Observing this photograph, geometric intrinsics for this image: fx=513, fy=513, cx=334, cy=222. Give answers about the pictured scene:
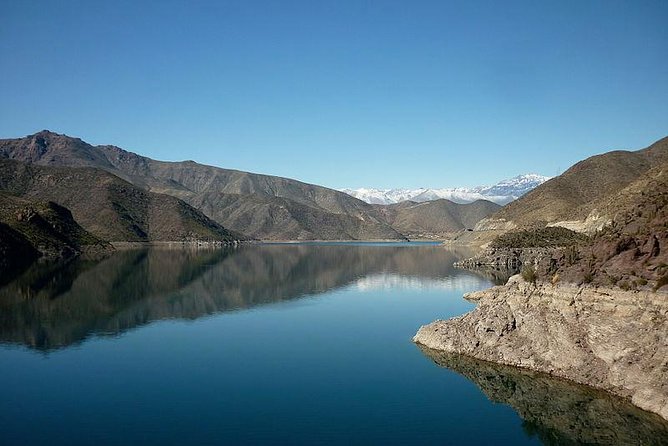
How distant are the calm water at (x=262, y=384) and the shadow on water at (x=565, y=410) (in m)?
0.11

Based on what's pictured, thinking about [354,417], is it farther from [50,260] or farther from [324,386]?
[50,260]

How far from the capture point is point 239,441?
26.0 metres

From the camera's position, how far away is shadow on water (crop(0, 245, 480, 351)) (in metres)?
55.7

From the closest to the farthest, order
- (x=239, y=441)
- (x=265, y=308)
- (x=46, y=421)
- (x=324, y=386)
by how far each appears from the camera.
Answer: (x=239, y=441) → (x=46, y=421) → (x=324, y=386) → (x=265, y=308)

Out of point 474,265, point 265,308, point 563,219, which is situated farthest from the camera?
point 563,219

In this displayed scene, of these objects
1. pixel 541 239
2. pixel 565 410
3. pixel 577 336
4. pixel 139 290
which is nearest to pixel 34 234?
pixel 139 290

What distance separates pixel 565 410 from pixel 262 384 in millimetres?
19788

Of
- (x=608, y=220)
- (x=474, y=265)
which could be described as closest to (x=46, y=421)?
(x=608, y=220)

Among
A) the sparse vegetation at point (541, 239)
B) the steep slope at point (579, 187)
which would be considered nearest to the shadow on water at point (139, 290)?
the sparse vegetation at point (541, 239)

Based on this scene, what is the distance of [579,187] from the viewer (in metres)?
168

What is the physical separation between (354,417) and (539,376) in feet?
51.2

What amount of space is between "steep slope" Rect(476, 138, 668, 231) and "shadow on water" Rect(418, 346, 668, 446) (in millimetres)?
109879

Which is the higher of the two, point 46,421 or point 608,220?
point 608,220

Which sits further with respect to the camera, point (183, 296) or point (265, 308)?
point (183, 296)
